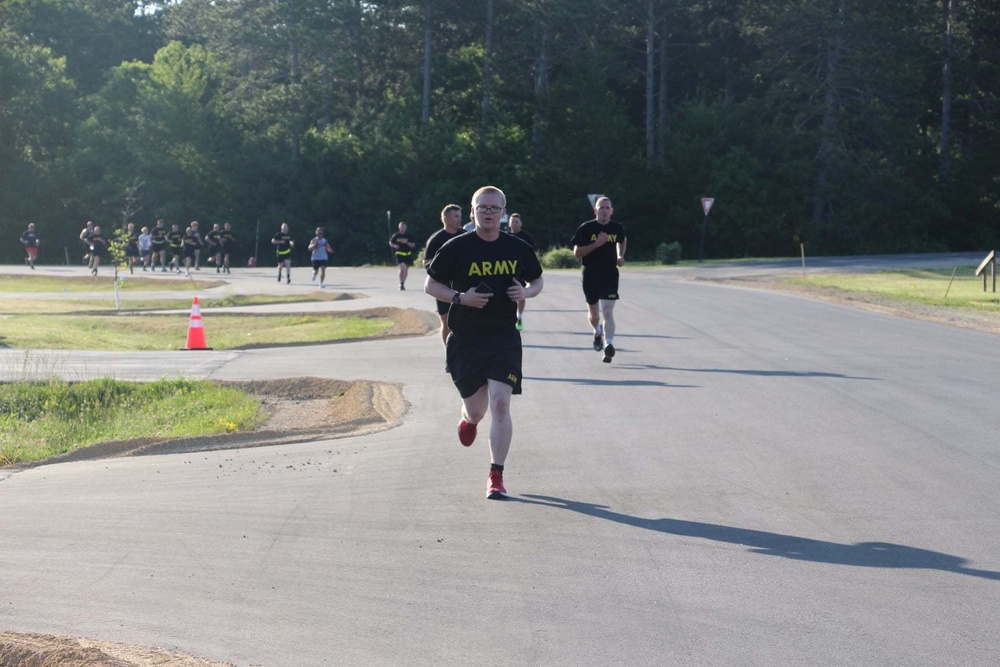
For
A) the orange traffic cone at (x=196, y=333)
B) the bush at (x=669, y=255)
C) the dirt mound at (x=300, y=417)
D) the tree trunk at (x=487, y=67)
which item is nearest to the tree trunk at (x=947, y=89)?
the bush at (x=669, y=255)

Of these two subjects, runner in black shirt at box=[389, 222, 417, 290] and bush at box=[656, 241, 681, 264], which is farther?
bush at box=[656, 241, 681, 264]

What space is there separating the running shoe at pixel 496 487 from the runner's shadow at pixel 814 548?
0.70 m

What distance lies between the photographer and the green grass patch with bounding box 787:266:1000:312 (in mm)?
30575

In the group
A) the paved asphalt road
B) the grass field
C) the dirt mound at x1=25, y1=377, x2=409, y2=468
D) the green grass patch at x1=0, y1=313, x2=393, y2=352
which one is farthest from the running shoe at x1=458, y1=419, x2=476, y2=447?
the grass field

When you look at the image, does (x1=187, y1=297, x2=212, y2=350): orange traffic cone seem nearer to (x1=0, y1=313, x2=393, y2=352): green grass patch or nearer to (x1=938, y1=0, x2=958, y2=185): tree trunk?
(x1=0, y1=313, x2=393, y2=352): green grass patch

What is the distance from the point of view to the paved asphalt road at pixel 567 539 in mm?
5547

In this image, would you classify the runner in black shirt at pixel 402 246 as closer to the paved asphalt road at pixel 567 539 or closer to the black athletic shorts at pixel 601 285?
the black athletic shorts at pixel 601 285

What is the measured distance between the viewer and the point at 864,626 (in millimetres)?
5633

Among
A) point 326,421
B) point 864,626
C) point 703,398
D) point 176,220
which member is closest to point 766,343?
point 703,398

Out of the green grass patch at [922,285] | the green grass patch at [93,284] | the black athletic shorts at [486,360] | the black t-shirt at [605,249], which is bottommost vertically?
the green grass patch at [93,284]

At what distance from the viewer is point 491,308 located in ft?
27.8

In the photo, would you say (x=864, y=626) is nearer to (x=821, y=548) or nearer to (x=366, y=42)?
(x=821, y=548)

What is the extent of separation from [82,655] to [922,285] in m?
35.0

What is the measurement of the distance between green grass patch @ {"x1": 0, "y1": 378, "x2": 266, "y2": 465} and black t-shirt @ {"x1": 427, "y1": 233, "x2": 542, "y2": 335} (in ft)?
14.7
